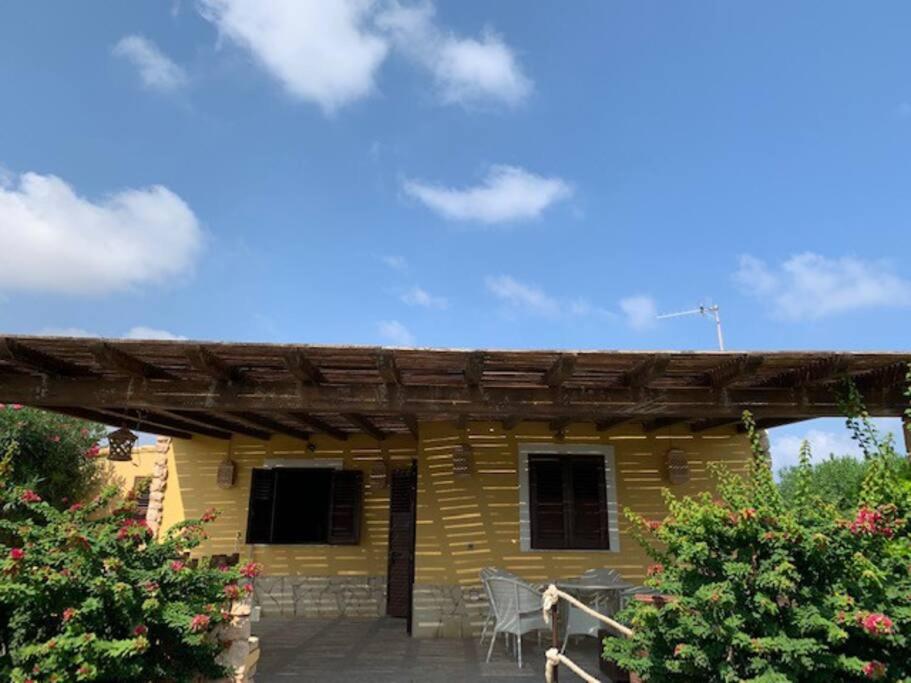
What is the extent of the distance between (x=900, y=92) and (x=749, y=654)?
24.3 feet

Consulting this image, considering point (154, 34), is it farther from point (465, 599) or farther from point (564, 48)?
point (465, 599)

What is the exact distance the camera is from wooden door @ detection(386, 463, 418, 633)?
9.01 metres

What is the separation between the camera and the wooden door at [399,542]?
9.01m

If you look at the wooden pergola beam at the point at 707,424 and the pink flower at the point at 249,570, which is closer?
the pink flower at the point at 249,570

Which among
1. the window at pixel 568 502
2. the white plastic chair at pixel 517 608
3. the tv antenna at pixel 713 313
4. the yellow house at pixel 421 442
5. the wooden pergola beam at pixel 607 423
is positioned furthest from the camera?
the tv antenna at pixel 713 313

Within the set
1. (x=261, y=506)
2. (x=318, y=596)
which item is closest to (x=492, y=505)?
(x=318, y=596)

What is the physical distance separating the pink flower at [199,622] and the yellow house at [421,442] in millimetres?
1947

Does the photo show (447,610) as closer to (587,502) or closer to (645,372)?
(587,502)

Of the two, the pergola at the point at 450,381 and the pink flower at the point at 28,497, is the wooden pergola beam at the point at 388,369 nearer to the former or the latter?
the pergola at the point at 450,381

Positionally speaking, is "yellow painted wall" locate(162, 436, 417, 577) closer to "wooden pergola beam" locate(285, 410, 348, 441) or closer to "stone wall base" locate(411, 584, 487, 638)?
"wooden pergola beam" locate(285, 410, 348, 441)

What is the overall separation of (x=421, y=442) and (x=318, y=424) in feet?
4.87

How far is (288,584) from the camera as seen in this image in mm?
8945

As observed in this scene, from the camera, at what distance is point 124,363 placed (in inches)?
185

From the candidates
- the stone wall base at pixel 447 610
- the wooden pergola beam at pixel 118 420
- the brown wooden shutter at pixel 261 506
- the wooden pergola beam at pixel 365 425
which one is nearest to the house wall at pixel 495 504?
the stone wall base at pixel 447 610
